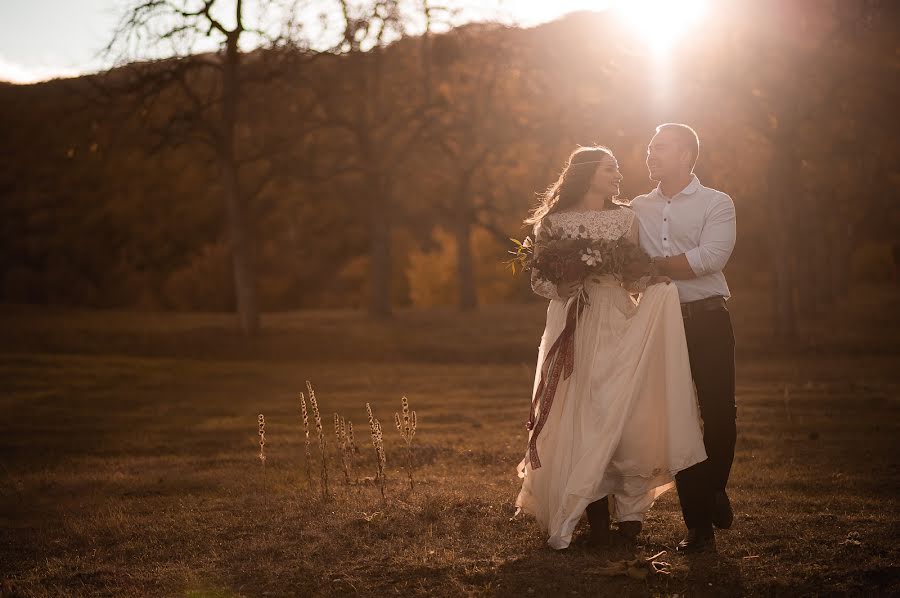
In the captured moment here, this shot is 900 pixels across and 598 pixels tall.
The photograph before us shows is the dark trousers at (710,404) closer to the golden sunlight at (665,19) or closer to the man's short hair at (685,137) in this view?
the man's short hair at (685,137)

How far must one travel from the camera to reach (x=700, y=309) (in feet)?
19.6

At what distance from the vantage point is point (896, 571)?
17.8 feet

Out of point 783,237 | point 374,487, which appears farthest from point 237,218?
point 374,487

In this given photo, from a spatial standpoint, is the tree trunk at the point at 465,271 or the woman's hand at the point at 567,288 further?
the tree trunk at the point at 465,271

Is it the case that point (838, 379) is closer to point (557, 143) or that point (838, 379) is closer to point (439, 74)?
point (557, 143)

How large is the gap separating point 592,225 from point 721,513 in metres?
1.94

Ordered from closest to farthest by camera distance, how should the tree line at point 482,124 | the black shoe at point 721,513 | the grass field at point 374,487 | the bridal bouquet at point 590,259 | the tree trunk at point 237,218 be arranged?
the grass field at point 374,487, the bridal bouquet at point 590,259, the black shoe at point 721,513, the tree line at point 482,124, the tree trunk at point 237,218

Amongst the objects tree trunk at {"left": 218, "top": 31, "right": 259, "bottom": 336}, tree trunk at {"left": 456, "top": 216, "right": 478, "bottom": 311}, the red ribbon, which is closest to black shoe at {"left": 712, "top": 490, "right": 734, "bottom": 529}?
the red ribbon

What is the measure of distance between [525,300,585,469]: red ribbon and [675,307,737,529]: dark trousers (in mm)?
691

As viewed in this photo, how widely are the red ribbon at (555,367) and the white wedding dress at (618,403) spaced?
3 cm

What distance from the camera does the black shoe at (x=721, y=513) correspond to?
6039mm

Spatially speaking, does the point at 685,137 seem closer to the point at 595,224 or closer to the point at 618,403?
the point at 595,224

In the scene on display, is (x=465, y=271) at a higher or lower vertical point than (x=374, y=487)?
higher

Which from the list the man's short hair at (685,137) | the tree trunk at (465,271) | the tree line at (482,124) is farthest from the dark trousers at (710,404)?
the tree trunk at (465,271)
